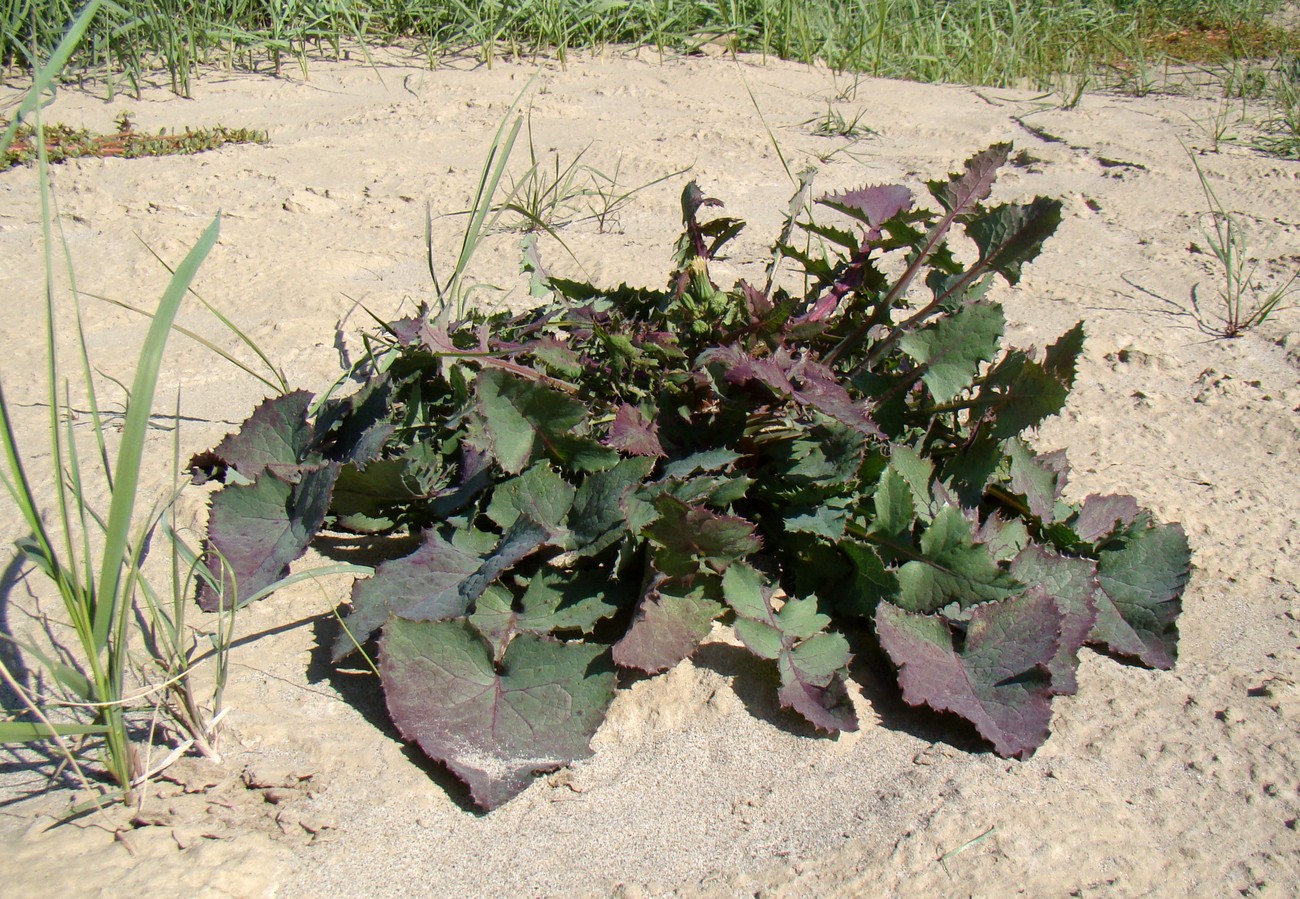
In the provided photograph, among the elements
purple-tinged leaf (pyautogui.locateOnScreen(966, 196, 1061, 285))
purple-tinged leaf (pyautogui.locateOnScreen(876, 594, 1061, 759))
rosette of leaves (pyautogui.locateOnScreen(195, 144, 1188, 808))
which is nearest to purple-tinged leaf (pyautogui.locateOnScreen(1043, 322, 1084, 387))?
rosette of leaves (pyautogui.locateOnScreen(195, 144, 1188, 808))

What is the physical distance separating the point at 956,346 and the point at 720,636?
60 cm

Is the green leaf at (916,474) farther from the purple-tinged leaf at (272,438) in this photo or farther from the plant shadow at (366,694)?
the purple-tinged leaf at (272,438)

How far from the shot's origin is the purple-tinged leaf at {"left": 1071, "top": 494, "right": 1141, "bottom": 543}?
1857mm

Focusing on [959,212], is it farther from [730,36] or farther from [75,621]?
[730,36]

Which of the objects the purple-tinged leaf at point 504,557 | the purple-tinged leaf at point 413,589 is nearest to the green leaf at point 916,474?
the purple-tinged leaf at point 504,557

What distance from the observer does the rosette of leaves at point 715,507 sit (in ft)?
5.08

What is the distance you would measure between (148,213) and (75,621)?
200 centimetres

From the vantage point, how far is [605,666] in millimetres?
1570

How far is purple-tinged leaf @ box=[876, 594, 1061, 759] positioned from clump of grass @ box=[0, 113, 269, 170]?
2.69 metres

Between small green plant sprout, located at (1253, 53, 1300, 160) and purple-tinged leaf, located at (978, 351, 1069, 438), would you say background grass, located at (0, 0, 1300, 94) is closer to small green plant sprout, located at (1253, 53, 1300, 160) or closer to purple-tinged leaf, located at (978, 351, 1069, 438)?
small green plant sprout, located at (1253, 53, 1300, 160)

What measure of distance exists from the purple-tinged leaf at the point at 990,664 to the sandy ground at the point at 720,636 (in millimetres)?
57

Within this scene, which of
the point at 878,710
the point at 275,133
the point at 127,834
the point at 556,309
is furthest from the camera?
the point at 275,133

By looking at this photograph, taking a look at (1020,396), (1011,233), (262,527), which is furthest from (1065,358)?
(262,527)

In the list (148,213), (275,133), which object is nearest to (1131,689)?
(148,213)
